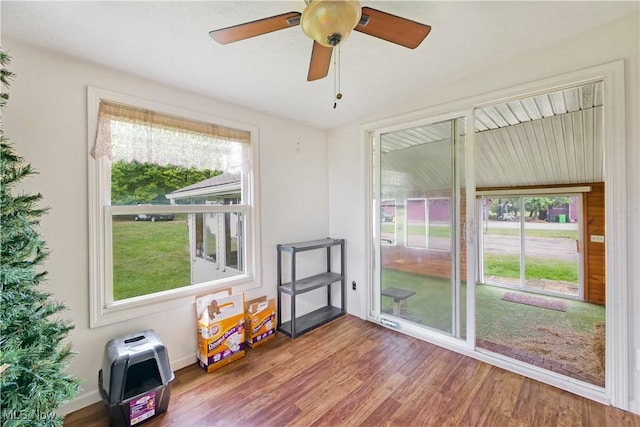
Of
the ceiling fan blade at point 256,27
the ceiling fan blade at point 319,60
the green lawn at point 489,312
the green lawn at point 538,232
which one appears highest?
the ceiling fan blade at point 319,60

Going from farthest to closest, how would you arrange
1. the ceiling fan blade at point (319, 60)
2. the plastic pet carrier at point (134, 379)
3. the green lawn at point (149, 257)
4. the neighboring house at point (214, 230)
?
the neighboring house at point (214, 230)
the green lawn at point (149, 257)
the plastic pet carrier at point (134, 379)
the ceiling fan blade at point (319, 60)

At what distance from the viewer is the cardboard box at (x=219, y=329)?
214 cm

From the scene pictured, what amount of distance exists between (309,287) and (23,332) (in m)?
2.07

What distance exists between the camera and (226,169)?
2531 millimetres

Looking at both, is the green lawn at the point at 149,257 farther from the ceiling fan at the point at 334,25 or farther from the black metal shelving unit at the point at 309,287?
the ceiling fan at the point at 334,25

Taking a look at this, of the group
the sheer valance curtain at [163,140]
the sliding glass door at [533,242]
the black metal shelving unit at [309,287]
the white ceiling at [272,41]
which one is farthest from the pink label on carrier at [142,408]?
the sliding glass door at [533,242]

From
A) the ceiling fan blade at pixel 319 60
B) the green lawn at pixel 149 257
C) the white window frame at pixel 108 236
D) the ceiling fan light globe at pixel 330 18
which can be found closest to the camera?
the ceiling fan light globe at pixel 330 18

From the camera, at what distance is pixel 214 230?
8.45ft

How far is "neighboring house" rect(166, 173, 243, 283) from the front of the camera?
2.38 m

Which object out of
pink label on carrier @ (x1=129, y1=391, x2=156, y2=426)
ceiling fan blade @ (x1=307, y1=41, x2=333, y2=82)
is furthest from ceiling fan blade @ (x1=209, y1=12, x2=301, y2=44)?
pink label on carrier @ (x1=129, y1=391, x2=156, y2=426)

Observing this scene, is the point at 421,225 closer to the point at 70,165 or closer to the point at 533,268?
the point at 70,165

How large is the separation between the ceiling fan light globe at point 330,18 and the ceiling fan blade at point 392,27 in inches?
3.9

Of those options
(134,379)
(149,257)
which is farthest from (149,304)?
(134,379)

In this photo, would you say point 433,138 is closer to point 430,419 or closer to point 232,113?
point 232,113
